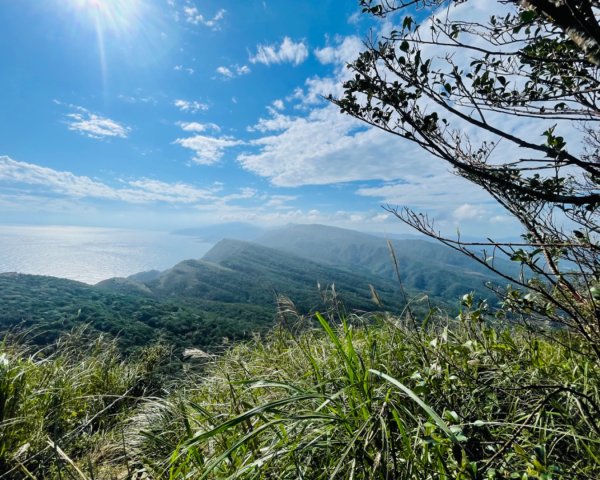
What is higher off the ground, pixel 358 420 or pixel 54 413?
pixel 358 420

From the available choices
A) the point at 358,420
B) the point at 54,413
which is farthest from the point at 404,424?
the point at 54,413

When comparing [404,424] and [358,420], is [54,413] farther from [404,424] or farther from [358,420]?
[404,424]

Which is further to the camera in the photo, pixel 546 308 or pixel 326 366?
pixel 326 366

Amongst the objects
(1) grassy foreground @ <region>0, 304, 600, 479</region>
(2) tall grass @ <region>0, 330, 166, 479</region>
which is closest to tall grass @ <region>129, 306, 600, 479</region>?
(1) grassy foreground @ <region>0, 304, 600, 479</region>

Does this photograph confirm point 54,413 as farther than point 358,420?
Yes

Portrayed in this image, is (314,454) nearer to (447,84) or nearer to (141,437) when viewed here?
(141,437)

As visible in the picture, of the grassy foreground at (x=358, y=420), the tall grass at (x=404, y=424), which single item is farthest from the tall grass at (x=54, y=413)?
the tall grass at (x=404, y=424)

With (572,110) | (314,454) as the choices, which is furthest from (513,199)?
(314,454)

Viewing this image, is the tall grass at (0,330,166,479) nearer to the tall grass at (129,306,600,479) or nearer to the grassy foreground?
the grassy foreground

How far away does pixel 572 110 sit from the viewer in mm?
2271

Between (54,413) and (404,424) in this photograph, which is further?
(54,413)

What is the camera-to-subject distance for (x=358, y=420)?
7.48 feet

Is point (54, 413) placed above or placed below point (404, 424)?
below

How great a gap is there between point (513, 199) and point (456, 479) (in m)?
2.11
